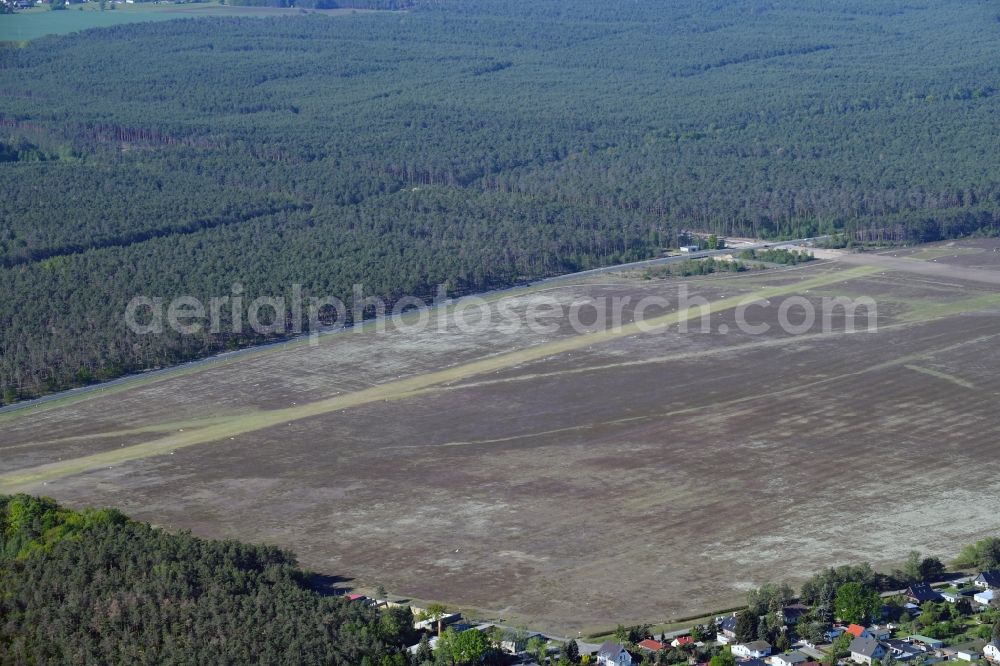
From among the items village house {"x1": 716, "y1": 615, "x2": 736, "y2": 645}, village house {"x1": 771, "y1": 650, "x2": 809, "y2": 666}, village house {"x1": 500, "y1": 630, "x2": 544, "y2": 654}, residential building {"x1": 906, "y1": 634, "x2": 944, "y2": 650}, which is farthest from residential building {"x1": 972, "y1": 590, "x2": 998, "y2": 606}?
village house {"x1": 500, "y1": 630, "x2": 544, "y2": 654}

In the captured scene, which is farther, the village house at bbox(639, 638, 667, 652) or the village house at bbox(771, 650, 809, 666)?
the village house at bbox(639, 638, 667, 652)

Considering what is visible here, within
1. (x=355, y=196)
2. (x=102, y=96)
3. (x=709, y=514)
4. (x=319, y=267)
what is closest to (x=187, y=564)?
(x=709, y=514)

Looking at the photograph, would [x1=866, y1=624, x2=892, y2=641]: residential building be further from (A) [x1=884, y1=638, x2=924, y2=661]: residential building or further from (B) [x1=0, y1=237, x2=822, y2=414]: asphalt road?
(B) [x1=0, y1=237, x2=822, y2=414]: asphalt road

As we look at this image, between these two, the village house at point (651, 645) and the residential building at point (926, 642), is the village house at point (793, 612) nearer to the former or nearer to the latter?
the residential building at point (926, 642)

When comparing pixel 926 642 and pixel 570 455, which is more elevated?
pixel 570 455

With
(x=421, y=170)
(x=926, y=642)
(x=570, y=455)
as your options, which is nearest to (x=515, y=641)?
(x=926, y=642)

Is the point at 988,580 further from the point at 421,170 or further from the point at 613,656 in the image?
the point at 421,170

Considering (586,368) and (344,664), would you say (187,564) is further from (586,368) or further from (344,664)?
(586,368)
